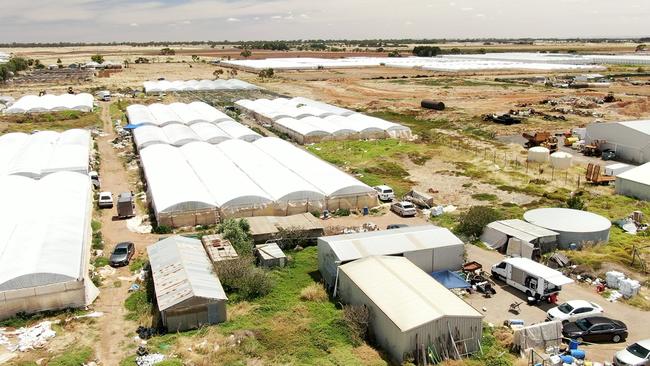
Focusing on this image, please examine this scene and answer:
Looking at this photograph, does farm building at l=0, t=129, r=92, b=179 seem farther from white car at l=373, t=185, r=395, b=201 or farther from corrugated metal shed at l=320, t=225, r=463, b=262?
corrugated metal shed at l=320, t=225, r=463, b=262

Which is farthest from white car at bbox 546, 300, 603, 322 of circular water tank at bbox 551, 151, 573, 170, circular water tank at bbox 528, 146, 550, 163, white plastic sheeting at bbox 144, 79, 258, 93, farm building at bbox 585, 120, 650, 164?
white plastic sheeting at bbox 144, 79, 258, 93

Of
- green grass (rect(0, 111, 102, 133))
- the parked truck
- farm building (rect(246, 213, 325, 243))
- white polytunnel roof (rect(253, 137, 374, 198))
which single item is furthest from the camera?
green grass (rect(0, 111, 102, 133))

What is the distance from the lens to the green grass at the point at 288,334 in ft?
59.8

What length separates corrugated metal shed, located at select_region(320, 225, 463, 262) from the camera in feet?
79.2

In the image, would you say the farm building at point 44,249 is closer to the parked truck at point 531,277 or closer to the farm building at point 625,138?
the parked truck at point 531,277

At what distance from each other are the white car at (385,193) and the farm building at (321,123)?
751 inches

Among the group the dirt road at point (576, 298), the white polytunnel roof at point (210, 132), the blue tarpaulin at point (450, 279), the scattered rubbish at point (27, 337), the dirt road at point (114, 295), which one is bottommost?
the dirt road at point (576, 298)

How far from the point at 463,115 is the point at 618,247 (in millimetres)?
43332

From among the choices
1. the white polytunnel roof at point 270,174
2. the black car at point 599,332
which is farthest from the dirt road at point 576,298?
the white polytunnel roof at point 270,174

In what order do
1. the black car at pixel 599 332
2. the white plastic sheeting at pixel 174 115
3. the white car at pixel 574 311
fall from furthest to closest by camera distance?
the white plastic sheeting at pixel 174 115
the white car at pixel 574 311
the black car at pixel 599 332

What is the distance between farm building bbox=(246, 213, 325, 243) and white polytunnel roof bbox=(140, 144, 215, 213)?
383 cm

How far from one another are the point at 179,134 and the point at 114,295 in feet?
102

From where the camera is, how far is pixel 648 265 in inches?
1009

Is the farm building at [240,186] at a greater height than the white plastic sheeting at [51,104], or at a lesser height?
lesser
